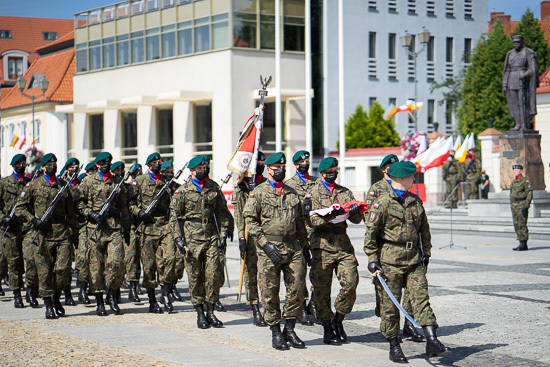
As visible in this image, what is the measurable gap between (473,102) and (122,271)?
43.0 m

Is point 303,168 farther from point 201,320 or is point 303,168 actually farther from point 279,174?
point 201,320

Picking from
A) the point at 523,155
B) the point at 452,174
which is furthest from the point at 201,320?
the point at 452,174

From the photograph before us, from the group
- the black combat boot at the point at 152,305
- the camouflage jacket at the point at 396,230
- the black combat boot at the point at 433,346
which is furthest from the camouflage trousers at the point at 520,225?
the black combat boot at the point at 433,346

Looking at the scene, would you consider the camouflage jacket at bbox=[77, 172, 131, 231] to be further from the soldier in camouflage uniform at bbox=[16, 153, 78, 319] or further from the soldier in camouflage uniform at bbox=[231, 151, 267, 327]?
the soldier in camouflage uniform at bbox=[231, 151, 267, 327]

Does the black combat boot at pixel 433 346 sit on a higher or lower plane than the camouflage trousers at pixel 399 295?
lower

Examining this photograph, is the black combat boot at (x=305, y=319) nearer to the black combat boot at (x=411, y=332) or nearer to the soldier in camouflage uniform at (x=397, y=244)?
the black combat boot at (x=411, y=332)

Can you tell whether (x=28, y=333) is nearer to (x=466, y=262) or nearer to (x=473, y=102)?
(x=466, y=262)

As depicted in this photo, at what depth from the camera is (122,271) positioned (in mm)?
12383

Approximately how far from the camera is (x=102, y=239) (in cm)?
1239

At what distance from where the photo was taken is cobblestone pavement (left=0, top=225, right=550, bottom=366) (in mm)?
8805

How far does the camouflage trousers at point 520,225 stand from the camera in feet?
66.4

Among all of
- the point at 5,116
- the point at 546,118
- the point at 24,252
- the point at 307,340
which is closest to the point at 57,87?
the point at 5,116

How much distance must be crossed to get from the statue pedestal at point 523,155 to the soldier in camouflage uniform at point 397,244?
56.4ft

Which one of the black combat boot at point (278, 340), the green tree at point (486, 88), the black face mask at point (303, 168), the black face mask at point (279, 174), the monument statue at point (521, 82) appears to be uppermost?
the green tree at point (486, 88)
